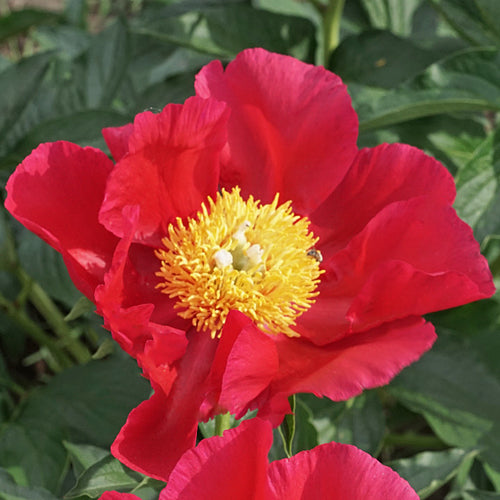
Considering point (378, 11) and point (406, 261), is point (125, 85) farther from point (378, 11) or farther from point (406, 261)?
point (406, 261)

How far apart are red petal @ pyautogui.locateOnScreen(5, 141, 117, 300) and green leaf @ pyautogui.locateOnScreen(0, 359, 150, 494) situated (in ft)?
1.30

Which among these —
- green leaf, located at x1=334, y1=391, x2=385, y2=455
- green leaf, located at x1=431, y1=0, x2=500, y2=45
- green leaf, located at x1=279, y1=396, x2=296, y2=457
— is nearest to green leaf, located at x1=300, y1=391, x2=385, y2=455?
green leaf, located at x1=334, y1=391, x2=385, y2=455

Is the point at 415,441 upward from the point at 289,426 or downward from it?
downward

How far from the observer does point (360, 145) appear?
1.55 meters

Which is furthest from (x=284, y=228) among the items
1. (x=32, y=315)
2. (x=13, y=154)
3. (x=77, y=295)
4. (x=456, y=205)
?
(x=32, y=315)

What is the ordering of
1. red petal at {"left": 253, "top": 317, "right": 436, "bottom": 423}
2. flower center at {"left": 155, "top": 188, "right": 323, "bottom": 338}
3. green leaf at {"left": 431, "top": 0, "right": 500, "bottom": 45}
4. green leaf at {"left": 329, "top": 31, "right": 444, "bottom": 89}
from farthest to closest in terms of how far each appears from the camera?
green leaf at {"left": 329, "top": 31, "right": 444, "bottom": 89}
green leaf at {"left": 431, "top": 0, "right": 500, "bottom": 45}
flower center at {"left": 155, "top": 188, "right": 323, "bottom": 338}
red petal at {"left": 253, "top": 317, "right": 436, "bottom": 423}

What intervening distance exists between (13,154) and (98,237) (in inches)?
18.9

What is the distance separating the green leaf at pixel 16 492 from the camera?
868 mm

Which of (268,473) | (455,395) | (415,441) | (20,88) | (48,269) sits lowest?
(415,441)

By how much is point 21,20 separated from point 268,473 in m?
1.40

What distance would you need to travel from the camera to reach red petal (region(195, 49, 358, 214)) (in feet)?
3.26

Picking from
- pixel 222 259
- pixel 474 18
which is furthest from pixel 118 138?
pixel 474 18

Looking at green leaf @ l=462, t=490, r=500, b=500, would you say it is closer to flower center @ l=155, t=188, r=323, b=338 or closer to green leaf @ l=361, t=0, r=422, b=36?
flower center @ l=155, t=188, r=323, b=338

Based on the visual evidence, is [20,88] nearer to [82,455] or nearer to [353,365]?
[82,455]
